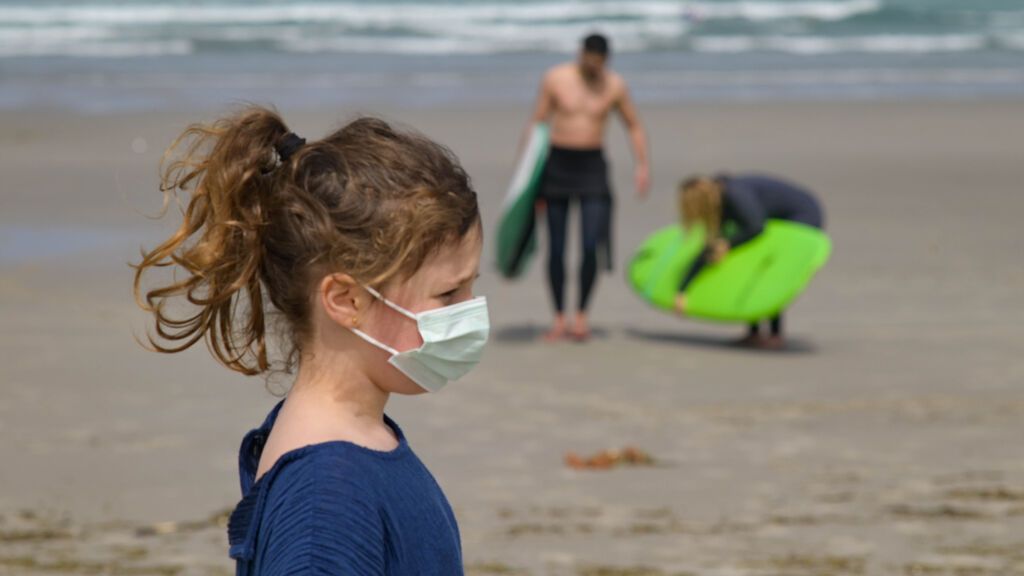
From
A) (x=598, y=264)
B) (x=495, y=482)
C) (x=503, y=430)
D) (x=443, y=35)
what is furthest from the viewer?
(x=443, y=35)

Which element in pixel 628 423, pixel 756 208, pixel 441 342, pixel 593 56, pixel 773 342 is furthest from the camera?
pixel 756 208

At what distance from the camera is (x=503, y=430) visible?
664cm

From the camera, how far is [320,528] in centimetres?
171

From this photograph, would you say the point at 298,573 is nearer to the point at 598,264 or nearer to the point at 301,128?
the point at 598,264

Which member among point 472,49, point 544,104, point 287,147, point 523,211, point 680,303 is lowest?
point 472,49

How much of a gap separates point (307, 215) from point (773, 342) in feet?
22.5

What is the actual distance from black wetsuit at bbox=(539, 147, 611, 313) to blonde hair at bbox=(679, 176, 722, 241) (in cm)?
46

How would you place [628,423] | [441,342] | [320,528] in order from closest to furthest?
[320,528] → [441,342] → [628,423]

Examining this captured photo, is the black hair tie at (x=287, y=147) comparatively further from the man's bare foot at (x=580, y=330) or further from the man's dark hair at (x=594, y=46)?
the man's dark hair at (x=594, y=46)

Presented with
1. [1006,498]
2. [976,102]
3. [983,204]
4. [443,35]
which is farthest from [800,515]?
[443,35]

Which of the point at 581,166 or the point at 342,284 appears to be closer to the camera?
the point at 342,284

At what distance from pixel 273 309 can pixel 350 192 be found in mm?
223

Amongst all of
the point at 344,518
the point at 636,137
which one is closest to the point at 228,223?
the point at 344,518

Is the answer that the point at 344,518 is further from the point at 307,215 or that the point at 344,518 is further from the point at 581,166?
the point at 581,166
